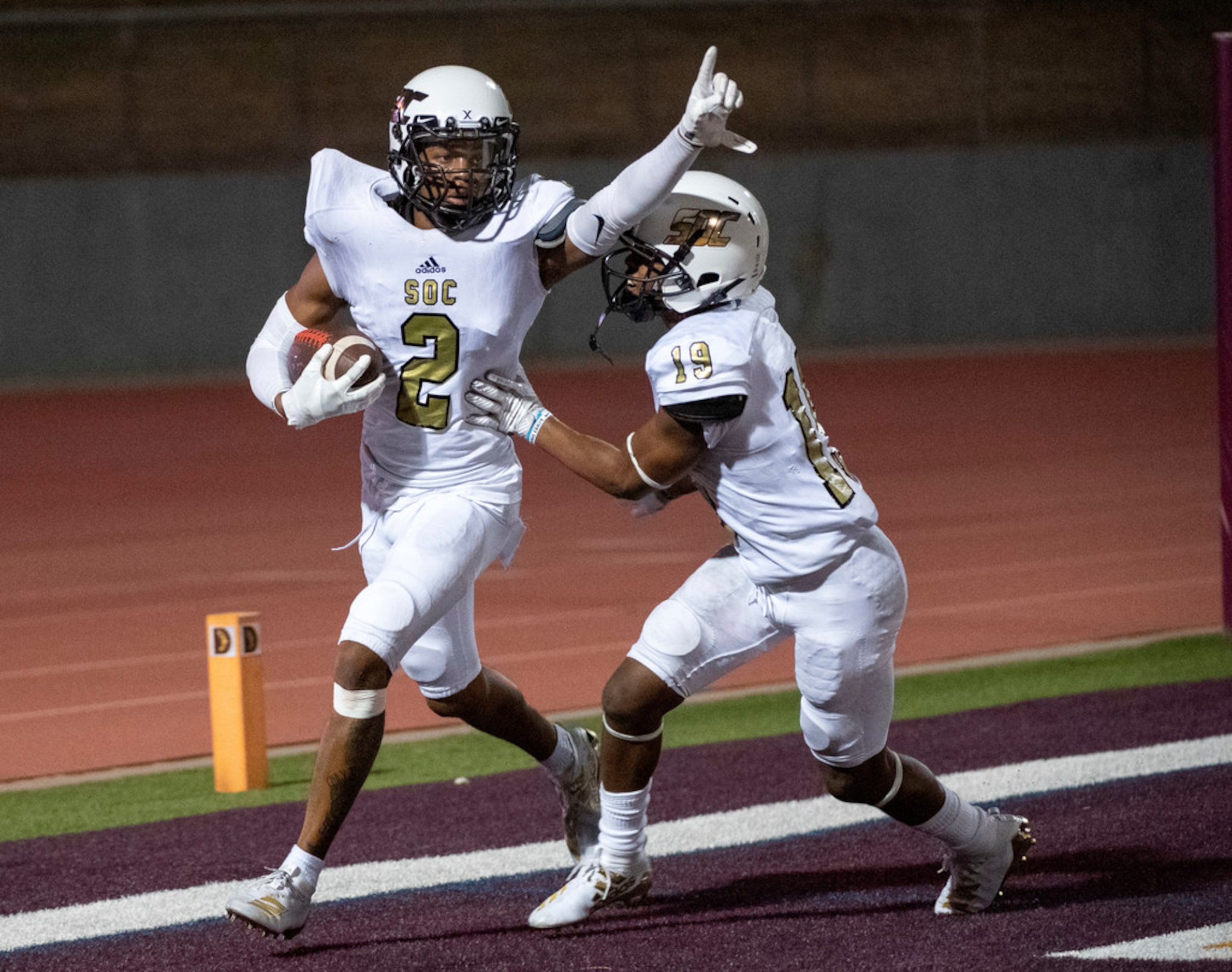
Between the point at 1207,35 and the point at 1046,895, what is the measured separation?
23908 millimetres

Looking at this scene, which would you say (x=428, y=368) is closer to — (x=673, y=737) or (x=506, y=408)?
(x=506, y=408)

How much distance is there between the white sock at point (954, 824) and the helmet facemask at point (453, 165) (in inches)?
74.5

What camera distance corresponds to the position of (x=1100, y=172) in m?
24.6

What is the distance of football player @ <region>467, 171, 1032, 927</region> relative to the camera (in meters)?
4.29

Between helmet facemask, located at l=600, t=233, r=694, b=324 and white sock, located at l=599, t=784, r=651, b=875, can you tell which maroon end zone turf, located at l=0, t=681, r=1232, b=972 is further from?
helmet facemask, located at l=600, t=233, r=694, b=324

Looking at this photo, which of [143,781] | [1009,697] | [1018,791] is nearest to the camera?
[1018,791]

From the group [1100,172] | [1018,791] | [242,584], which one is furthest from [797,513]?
[1100,172]

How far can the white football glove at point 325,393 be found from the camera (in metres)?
4.52

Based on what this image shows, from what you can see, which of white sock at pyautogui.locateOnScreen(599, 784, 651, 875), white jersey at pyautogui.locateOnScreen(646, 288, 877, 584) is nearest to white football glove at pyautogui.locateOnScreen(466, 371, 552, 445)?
white jersey at pyautogui.locateOnScreen(646, 288, 877, 584)

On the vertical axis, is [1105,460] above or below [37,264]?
below

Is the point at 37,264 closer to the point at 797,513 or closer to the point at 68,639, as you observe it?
the point at 68,639

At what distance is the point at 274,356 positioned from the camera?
4863 millimetres

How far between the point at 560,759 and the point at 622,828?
626 millimetres

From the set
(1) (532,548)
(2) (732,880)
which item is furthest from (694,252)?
(1) (532,548)
